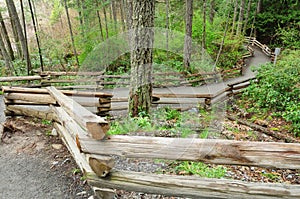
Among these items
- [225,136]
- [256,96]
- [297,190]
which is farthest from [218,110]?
[297,190]

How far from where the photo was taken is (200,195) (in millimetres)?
2594

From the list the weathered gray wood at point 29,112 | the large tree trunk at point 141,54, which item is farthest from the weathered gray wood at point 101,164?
the weathered gray wood at point 29,112

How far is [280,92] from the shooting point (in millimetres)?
9961

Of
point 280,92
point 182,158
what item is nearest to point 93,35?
point 280,92

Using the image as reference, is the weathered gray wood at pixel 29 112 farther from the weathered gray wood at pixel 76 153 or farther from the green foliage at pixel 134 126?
the green foliage at pixel 134 126

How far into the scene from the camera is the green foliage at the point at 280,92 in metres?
8.58

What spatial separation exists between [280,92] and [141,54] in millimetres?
7859

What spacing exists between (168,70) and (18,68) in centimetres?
1115

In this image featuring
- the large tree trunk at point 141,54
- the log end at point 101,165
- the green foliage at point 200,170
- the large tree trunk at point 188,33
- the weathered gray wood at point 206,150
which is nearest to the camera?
the weathered gray wood at point 206,150

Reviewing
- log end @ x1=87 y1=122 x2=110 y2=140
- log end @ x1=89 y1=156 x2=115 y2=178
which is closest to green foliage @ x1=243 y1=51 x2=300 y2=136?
log end @ x1=89 y1=156 x2=115 y2=178

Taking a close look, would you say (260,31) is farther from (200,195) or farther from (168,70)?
(200,195)

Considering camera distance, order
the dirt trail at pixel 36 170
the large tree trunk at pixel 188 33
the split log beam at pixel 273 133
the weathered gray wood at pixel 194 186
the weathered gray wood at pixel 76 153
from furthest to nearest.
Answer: the large tree trunk at pixel 188 33 < the split log beam at pixel 273 133 < the dirt trail at pixel 36 170 < the weathered gray wood at pixel 76 153 < the weathered gray wood at pixel 194 186

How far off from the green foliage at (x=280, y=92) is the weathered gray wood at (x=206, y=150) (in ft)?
21.4

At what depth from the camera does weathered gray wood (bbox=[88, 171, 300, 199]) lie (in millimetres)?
2449
